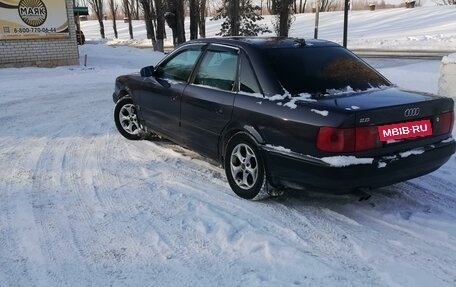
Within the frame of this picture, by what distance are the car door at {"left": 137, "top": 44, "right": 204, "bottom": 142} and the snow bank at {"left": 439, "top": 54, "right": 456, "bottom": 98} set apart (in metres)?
4.59

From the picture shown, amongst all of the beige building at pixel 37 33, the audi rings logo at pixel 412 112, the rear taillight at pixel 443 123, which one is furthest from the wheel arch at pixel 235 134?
the beige building at pixel 37 33

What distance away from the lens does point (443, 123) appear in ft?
14.2

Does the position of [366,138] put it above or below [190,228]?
above

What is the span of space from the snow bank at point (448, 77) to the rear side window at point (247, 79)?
467 cm

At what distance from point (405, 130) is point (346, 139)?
2.00 ft

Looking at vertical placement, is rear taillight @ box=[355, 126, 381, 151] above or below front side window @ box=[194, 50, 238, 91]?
below

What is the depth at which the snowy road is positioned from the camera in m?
3.29

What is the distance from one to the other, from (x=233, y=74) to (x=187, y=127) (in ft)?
3.00

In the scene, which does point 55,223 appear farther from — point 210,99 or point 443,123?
point 443,123

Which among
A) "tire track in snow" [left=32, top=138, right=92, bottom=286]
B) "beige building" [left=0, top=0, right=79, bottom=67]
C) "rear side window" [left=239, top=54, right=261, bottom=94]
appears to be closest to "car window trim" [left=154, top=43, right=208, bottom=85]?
"rear side window" [left=239, top=54, right=261, bottom=94]

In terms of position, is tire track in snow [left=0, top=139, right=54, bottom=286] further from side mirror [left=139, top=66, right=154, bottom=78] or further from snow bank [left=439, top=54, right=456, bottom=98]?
snow bank [left=439, top=54, right=456, bottom=98]

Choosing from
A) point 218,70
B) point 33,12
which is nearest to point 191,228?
point 218,70

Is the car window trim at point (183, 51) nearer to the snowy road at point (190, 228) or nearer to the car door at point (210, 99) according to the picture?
the car door at point (210, 99)

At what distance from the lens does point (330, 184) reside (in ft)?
12.7
